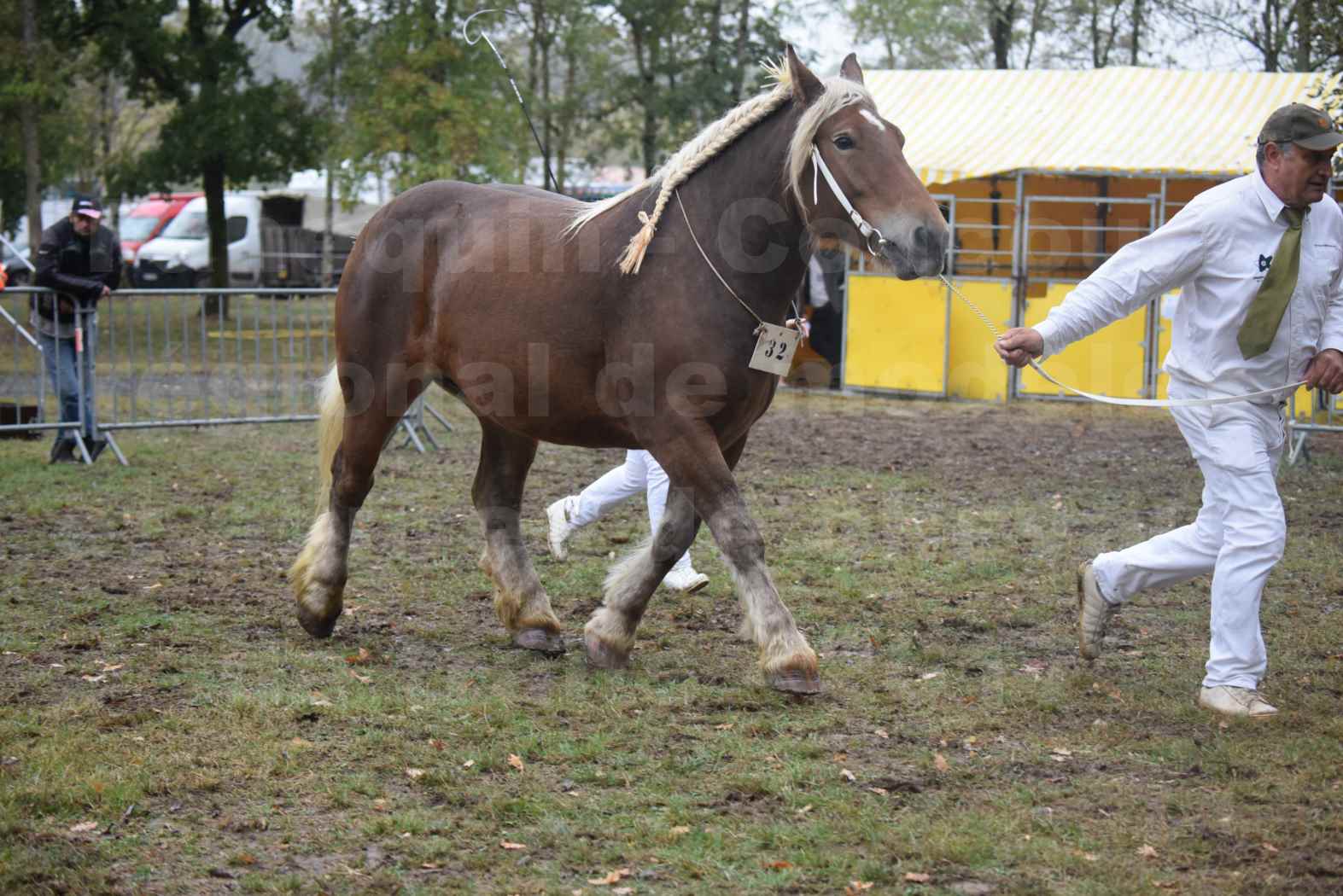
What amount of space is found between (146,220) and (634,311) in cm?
3152

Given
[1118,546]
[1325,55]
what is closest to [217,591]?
[1118,546]

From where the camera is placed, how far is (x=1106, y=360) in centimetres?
1570

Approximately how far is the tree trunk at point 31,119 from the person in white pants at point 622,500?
50.3 ft

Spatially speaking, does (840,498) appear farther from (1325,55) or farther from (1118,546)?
(1325,55)

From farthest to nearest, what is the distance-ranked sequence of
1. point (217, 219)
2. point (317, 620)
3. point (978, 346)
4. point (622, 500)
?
point (217, 219)
point (978, 346)
point (622, 500)
point (317, 620)

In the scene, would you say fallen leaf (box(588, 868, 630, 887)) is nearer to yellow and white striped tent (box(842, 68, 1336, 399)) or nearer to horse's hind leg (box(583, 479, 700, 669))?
horse's hind leg (box(583, 479, 700, 669))

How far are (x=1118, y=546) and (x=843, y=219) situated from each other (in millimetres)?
4075

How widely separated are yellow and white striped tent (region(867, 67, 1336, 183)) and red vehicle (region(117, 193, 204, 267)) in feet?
68.3

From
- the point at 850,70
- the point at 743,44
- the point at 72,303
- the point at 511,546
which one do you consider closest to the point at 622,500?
the point at 511,546

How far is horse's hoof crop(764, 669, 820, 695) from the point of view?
485 centimetres

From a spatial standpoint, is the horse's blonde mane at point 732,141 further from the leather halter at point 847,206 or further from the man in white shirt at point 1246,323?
the man in white shirt at point 1246,323

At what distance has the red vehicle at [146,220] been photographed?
31.8m

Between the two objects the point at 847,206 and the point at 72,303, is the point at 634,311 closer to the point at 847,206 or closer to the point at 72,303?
the point at 847,206

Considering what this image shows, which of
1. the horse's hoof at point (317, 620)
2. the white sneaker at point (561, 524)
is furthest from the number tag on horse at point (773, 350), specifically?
the white sneaker at point (561, 524)
